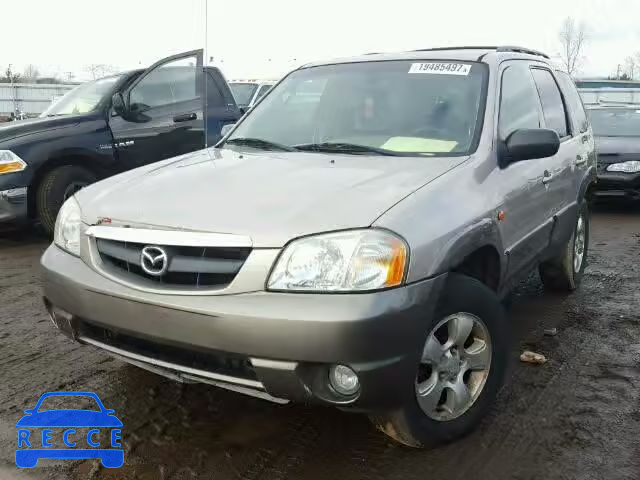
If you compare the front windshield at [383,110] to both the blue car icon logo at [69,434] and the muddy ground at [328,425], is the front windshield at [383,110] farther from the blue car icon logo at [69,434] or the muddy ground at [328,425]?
the blue car icon logo at [69,434]

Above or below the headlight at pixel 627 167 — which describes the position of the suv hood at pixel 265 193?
above

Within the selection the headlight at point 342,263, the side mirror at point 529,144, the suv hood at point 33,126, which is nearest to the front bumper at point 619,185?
the side mirror at point 529,144

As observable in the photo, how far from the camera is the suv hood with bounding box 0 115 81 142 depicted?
6.36 metres

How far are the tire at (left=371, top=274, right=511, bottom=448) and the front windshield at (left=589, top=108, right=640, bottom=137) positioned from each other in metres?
7.89

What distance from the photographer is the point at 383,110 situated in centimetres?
352

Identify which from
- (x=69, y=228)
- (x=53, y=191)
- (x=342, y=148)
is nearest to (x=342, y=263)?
(x=342, y=148)

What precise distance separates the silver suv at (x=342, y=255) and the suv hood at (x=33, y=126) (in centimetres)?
365

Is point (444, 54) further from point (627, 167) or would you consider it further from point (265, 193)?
point (627, 167)

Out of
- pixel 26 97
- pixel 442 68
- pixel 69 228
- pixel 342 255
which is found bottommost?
pixel 26 97

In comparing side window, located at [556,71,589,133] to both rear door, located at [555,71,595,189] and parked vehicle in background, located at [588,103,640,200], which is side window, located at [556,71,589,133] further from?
parked vehicle in background, located at [588,103,640,200]

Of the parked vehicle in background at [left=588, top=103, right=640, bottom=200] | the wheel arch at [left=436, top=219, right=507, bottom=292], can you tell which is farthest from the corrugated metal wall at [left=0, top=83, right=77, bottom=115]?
the wheel arch at [left=436, top=219, right=507, bottom=292]

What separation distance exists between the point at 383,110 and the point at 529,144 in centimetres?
80

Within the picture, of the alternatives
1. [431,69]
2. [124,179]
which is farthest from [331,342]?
[431,69]

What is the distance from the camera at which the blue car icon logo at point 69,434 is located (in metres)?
2.65
